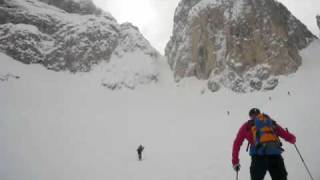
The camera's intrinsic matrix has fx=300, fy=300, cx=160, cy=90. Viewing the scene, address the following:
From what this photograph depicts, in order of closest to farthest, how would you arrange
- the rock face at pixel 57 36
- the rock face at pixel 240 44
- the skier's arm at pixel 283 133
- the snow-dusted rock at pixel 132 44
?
the skier's arm at pixel 283 133 → the rock face at pixel 240 44 → the rock face at pixel 57 36 → the snow-dusted rock at pixel 132 44

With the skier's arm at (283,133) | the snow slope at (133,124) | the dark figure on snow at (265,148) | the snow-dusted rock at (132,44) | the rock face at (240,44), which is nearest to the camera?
the dark figure on snow at (265,148)

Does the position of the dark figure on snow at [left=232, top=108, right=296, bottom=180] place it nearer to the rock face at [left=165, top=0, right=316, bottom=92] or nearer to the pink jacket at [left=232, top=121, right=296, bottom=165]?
the pink jacket at [left=232, top=121, right=296, bottom=165]

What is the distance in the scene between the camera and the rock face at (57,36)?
56062mm

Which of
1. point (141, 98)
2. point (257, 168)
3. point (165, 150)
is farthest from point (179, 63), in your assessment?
point (257, 168)

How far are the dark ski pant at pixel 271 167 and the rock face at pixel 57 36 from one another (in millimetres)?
53636

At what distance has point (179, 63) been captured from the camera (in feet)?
184

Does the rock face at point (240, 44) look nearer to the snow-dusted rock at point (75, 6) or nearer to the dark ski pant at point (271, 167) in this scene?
the snow-dusted rock at point (75, 6)

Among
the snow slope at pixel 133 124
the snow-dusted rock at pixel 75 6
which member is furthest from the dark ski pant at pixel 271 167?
the snow-dusted rock at pixel 75 6

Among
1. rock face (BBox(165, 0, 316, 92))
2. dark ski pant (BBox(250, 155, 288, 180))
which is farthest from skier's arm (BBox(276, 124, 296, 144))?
rock face (BBox(165, 0, 316, 92))

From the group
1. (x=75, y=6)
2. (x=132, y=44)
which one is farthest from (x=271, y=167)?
(x=75, y=6)

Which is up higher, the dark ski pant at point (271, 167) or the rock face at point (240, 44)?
the rock face at point (240, 44)

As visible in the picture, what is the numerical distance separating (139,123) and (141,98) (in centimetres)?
1472

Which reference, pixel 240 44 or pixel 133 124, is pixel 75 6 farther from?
pixel 133 124

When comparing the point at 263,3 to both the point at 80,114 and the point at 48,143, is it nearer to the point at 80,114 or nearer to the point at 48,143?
the point at 80,114
